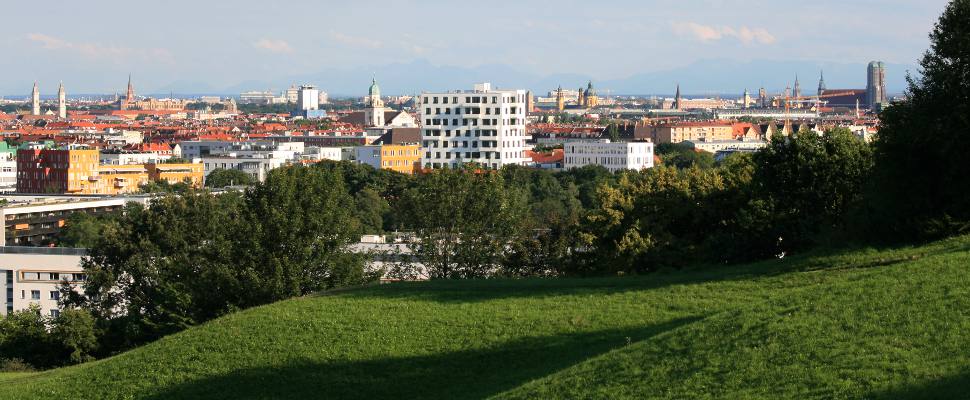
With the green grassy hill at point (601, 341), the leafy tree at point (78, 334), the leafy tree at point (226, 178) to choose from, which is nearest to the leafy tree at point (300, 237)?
the leafy tree at point (78, 334)

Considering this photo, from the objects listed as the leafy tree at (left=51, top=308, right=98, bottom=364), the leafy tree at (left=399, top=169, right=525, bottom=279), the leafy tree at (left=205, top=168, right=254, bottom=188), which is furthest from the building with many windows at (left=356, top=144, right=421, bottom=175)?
the leafy tree at (left=51, top=308, right=98, bottom=364)

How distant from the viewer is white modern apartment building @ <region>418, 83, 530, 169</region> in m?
121

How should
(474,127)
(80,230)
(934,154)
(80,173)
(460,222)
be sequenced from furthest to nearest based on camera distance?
(474,127) < (80,173) < (80,230) < (460,222) < (934,154)

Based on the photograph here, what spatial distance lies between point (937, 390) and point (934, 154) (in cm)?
1209

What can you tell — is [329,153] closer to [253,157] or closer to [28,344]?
[253,157]

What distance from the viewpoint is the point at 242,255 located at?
32.2 metres

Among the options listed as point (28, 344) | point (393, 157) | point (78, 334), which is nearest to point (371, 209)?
point (28, 344)

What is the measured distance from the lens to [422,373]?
21.0 m

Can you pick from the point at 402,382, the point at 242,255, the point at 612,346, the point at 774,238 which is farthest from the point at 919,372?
the point at 242,255

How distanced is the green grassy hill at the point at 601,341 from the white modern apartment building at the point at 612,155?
3984 inches

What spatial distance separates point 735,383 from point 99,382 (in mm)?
11330

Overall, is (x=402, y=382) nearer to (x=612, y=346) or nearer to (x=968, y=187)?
(x=612, y=346)

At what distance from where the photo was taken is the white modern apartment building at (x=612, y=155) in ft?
422

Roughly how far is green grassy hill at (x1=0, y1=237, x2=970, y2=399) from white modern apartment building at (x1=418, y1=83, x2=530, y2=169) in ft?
307
